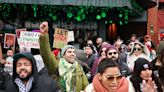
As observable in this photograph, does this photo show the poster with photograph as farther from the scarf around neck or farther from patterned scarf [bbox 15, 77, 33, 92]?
the scarf around neck

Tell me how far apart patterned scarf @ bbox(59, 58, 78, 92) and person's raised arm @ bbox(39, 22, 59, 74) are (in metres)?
0.11

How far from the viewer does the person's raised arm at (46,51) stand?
629 cm

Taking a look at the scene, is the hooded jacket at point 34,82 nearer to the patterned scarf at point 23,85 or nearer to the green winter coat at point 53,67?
the patterned scarf at point 23,85

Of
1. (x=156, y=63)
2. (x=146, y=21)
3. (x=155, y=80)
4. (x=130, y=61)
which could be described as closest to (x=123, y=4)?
(x=146, y=21)

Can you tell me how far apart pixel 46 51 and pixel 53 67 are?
385 millimetres

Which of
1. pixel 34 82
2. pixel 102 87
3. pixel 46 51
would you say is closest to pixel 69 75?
pixel 46 51

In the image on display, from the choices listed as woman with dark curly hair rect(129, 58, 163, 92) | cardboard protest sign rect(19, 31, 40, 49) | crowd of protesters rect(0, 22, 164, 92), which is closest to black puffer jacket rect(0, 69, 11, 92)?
crowd of protesters rect(0, 22, 164, 92)

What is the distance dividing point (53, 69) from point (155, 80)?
1.91 m

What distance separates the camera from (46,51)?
21.5 feet

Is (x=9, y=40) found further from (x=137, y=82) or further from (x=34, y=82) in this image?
(x=34, y=82)

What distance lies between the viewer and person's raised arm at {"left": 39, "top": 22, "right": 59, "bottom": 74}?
629 cm

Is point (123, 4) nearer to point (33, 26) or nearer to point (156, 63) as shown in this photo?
point (33, 26)

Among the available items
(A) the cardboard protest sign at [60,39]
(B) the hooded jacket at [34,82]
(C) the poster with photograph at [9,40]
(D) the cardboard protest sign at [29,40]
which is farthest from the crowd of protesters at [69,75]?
(C) the poster with photograph at [9,40]

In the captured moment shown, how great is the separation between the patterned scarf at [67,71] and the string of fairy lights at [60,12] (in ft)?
38.6
